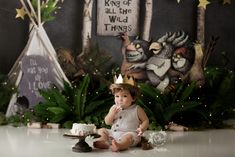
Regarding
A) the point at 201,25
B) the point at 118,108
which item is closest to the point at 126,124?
the point at 118,108

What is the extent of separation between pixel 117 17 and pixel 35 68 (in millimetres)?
948

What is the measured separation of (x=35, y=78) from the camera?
4848mm

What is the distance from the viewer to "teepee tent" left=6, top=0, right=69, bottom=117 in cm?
484

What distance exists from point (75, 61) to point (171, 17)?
3.43ft

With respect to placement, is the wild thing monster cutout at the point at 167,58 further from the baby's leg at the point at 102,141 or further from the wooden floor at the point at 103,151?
the baby's leg at the point at 102,141

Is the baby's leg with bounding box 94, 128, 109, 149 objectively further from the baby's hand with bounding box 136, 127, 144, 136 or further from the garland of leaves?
the garland of leaves

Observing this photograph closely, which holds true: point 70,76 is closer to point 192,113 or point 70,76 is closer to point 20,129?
point 20,129

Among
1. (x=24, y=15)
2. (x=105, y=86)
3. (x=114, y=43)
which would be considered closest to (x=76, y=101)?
(x=105, y=86)

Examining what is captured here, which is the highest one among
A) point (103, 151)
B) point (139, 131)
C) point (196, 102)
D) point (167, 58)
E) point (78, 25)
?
point (78, 25)

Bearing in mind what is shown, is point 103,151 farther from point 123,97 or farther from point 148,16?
point 148,16

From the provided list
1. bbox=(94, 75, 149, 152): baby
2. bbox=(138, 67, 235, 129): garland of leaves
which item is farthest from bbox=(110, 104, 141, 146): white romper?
bbox=(138, 67, 235, 129): garland of leaves

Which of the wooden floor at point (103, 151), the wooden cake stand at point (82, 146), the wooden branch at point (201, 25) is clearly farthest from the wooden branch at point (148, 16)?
the wooden cake stand at point (82, 146)

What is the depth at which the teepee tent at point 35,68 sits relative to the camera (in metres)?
4.84

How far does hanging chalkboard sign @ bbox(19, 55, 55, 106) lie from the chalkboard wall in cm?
19
